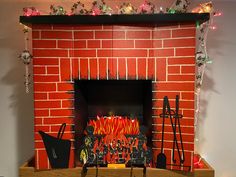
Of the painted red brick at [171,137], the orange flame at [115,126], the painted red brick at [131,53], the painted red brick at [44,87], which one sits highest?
the painted red brick at [131,53]

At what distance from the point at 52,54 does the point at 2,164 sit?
1.28 m

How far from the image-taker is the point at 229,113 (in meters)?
2.25

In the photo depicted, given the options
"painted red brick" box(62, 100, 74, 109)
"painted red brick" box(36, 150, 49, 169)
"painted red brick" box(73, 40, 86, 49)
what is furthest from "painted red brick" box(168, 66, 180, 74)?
"painted red brick" box(36, 150, 49, 169)

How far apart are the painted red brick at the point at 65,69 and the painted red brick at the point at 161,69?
0.65 m

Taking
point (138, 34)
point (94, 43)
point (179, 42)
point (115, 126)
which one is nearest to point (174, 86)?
point (179, 42)

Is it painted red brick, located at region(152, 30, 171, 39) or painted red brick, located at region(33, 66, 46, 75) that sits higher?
painted red brick, located at region(152, 30, 171, 39)

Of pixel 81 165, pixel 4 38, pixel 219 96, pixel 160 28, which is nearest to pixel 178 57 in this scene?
pixel 160 28

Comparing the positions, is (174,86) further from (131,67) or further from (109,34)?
(109,34)

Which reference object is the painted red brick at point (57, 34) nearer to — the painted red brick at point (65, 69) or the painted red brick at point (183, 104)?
the painted red brick at point (65, 69)

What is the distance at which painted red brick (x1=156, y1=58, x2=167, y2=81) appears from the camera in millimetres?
1762

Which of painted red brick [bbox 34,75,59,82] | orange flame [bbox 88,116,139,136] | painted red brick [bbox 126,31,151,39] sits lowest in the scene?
orange flame [bbox 88,116,139,136]

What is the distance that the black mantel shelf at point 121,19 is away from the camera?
66.0 inches

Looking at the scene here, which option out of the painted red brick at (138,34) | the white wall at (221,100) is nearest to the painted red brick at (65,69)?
the painted red brick at (138,34)

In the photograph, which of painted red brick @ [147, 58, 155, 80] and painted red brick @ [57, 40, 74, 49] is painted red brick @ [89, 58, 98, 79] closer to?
painted red brick @ [57, 40, 74, 49]
